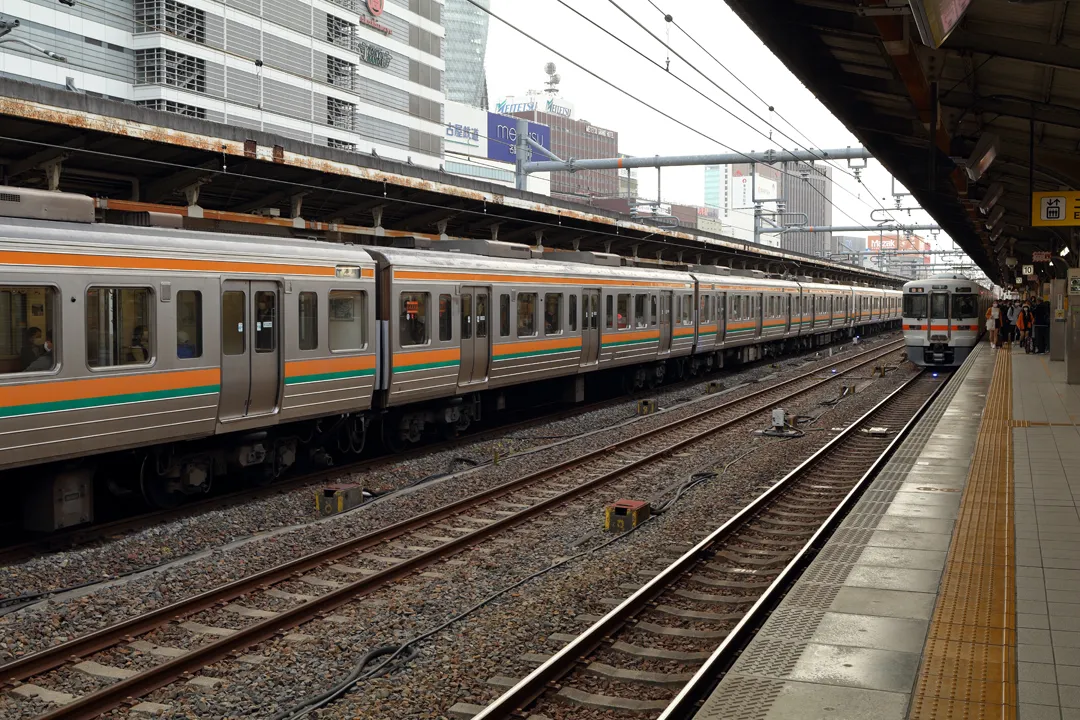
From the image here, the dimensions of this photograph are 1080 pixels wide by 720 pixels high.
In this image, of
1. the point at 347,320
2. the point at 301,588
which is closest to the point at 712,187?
the point at 347,320

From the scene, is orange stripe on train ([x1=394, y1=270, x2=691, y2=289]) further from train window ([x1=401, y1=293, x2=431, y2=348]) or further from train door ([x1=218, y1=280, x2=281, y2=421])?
train door ([x1=218, y1=280, x2=281, y2=421])

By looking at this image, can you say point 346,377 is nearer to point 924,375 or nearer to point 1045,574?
point 1045,574

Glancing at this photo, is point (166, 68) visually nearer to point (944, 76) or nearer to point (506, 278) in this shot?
point (506, 278)

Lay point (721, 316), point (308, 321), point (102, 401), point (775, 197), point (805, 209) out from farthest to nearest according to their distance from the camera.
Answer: point (805, 209)
point (775, 197)
point (721, 316)
point (308, 321)
point (102, 401)

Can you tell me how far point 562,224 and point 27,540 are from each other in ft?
47.5

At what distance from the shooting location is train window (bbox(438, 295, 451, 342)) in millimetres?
14234

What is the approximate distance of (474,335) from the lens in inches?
598

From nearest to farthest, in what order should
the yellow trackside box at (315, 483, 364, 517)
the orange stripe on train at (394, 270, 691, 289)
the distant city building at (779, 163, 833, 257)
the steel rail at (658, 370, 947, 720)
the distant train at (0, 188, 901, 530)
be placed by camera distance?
the steel rail at (658, 370, 947, 720) → the distant train at (0, 188, 901, 530) → the yellow trackside box at (315, 483, 364, 517) → the orange stripe on train at (394, 270, 691, 289) → the distant city building at (779, 163, 833, 257)

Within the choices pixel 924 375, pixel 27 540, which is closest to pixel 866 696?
pixel 27 540

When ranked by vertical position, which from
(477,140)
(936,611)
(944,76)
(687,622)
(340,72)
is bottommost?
(687,622)

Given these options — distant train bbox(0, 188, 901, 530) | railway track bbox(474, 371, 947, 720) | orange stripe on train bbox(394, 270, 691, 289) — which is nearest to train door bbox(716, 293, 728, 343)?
orange stripe on train bbox(394, 270, 691, 289)

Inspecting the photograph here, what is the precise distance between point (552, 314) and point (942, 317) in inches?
625

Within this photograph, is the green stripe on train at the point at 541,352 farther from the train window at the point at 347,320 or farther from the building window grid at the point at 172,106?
the building window grid at the point at 172,106

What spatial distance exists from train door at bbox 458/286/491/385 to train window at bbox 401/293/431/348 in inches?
41.7
